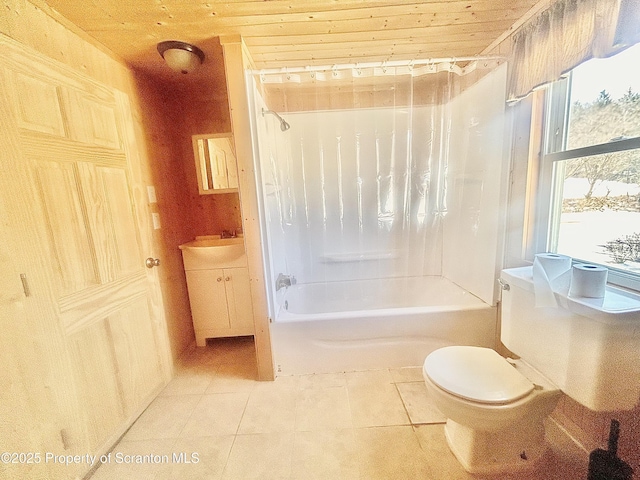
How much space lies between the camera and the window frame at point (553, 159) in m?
1.23

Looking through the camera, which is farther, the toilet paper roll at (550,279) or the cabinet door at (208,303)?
the cabinet door at (208,303)

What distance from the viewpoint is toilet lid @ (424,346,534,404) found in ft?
3.06

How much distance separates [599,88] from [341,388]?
2.05m

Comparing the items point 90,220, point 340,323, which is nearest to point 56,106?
point 90,220

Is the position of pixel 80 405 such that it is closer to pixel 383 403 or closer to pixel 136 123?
pixel 383 403

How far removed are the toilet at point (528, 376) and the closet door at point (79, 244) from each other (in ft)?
5.19

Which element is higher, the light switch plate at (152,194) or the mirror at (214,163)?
the mirror at (214,163)

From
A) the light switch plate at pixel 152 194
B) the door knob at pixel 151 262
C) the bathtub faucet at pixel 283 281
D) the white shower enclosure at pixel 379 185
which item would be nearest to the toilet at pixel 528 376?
the white shower enclosure at pixel 379 185

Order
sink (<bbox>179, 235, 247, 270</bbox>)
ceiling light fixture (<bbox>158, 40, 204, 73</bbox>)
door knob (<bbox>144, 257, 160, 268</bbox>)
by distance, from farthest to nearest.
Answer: sink (<bbox>179, 235, 247, 270</bbox>) → door knob (<bbox>144, 257, 160, 268</bbox>) → ceiling light fixture (<bbox>158, 40, 204, 73</bbox>)

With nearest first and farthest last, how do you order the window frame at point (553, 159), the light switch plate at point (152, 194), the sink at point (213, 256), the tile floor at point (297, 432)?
the tile floor at point (297, 432), the window frame at point (553, 159), the light switch plate at point (152, 194), the sink at point (213, 256)

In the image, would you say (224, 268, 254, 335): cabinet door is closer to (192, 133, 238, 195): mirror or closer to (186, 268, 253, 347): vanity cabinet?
(186, 268, 253, 347): vanity cabinet

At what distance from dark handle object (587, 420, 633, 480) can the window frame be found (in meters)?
0.69

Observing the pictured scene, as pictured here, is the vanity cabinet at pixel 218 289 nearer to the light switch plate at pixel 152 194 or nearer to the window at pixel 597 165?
the light switch plate at pixel 152 194

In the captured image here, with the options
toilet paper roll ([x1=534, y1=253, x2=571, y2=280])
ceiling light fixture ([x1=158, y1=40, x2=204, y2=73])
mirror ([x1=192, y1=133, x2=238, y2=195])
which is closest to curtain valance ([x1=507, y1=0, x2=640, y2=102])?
toilet paper roll ([x1=534, y1=253, x2=571, y2=280])
